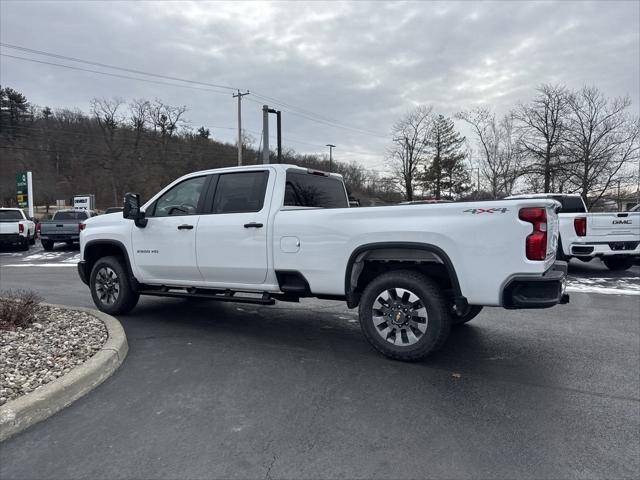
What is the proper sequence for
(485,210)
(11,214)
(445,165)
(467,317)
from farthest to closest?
(445,165)
(11,214)
(467,317)
(485,210)

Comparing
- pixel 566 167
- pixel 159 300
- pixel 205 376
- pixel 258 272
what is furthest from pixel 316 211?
pixel 566 167

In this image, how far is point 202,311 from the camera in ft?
21.7

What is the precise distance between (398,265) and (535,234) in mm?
1314

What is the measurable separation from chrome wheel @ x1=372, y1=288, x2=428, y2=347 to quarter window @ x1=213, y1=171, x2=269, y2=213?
1761 mm

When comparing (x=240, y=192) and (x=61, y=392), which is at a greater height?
(x=240, y=192)

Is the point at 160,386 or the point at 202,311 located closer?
the point at 160,386

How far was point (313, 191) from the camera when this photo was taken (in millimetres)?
5594

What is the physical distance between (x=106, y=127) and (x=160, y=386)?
6882 cm

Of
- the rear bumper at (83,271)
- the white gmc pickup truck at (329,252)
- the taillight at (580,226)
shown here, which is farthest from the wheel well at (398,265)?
the taillight at (580,226)

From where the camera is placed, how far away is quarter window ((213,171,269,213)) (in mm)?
5074

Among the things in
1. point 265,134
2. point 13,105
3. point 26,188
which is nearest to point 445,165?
point 265,134

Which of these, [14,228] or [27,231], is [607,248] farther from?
[27,231]

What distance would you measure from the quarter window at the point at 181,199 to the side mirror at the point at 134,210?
6.8 inches

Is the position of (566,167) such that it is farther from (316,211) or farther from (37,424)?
(37,424)
